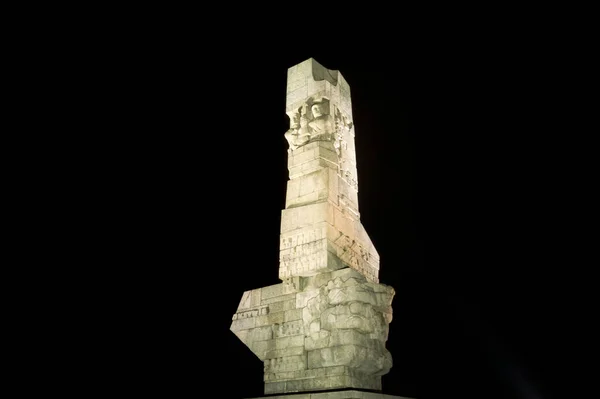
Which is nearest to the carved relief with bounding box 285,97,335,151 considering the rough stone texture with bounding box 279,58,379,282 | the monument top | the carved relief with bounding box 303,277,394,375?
the rough stone texture with bounding box 279,58,379,282

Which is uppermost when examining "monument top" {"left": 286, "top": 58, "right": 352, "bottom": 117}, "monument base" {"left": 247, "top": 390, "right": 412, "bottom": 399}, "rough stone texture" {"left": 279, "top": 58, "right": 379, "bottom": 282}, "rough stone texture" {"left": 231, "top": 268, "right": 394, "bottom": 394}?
"monument top" {"left": 286, "top": 58, "right": 352, "bottom": 117}

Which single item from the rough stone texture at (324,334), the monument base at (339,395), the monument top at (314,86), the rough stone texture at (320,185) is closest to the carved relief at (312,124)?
the rough stone texture at (320,185)

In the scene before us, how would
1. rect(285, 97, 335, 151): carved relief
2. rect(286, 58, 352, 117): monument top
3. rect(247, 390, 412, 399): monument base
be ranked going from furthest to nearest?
rect(286, 58, 352, 117): monument top, rect(285, 97, 335, 151): carved relief, rect(247, 390, 412, 399): monument base

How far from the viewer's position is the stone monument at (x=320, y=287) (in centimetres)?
675

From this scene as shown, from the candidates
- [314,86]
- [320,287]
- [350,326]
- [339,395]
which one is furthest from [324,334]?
[314,86]

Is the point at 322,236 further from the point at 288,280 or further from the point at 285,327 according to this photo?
the point at 285,327

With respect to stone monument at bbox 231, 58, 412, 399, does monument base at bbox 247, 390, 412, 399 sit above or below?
below

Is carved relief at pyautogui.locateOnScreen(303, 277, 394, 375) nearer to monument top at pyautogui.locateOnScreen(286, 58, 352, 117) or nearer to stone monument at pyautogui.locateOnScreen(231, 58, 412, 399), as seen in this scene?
stone monument at pyautogui.locateOnScreen(231, 58, 412, 399)

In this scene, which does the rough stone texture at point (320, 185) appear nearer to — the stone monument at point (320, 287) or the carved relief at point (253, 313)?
the stone monument at point (320, 287)

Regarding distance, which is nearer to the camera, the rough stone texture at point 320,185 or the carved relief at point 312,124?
the rough stone texture at point 320,185

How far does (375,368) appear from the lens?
6.95 m

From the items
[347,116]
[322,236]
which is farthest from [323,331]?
[347,116]

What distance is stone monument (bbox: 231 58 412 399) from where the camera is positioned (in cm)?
675

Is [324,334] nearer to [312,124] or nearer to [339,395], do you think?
[339,395]
